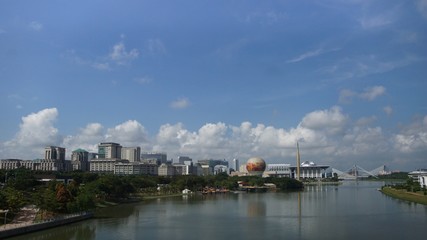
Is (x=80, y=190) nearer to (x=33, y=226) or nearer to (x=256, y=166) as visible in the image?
(x=33, y=226)

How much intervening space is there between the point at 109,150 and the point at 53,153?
24.0 meters

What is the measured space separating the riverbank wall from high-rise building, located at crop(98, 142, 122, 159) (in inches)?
4027

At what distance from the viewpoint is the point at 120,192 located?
133 ft

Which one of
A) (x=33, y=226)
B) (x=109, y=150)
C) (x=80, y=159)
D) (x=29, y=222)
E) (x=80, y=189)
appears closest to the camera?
(x=33, y=226)

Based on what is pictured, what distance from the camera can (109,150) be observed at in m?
127

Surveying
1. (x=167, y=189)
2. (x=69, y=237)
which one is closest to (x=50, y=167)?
(x=167, y=189)

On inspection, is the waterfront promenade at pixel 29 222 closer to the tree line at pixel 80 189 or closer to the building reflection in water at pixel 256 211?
the tree line at pixel 80 189

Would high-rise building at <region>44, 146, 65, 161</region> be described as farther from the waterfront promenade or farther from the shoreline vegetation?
the waterfront promenade

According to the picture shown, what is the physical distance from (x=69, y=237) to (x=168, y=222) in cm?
624

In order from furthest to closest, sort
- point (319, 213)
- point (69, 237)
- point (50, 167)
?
point (50, 167) < point (319, 213) < point (69, 237)

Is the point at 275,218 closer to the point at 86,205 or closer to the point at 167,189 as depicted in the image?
the point at 86,205

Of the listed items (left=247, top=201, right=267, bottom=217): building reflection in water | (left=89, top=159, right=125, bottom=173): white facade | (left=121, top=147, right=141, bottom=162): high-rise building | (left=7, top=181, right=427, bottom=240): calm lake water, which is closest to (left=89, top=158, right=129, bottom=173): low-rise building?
(left=89, top=159, right=125, bottom=173): white facade

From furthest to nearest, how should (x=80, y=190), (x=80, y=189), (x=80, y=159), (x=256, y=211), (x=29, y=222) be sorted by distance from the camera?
(x=80, y=159) → (x=80, y=189) → (x=80, y=190) → (x=256, y=211) → (x=29, y=222)

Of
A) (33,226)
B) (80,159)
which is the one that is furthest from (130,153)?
(33,226)
